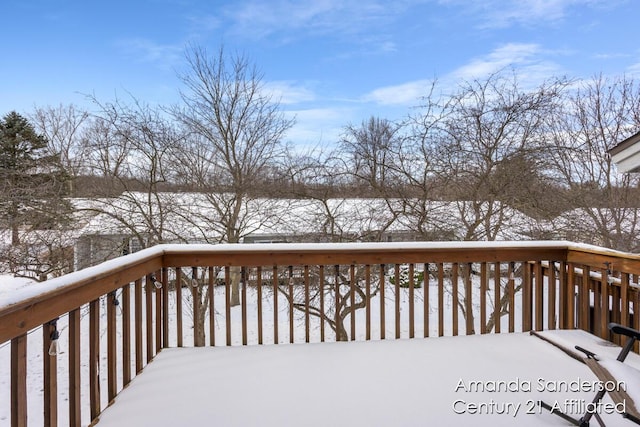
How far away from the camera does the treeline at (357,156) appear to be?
6.80 m

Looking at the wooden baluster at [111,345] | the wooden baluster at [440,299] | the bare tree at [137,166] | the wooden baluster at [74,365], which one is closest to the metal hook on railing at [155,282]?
the wooden baluster at [111,345]

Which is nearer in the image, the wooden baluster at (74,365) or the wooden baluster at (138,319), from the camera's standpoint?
the wooden baluster at (74,365)

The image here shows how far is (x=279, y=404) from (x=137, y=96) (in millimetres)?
6832

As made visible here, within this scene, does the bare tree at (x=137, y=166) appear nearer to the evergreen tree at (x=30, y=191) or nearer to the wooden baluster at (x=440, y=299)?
the evergreen tree at (x=30, y=191)

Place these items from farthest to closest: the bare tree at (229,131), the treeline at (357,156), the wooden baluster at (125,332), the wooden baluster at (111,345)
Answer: the bare tree at (229,131)
the treeline at (357,156)
the wooden baluster at (125,332)
the wooden baluster at (111,345)

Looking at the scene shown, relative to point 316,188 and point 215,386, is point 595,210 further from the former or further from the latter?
point 215,386

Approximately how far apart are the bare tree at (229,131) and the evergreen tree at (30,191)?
2337mm

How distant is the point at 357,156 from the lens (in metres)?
7.12

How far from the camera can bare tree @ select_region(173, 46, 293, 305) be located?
7496 mm

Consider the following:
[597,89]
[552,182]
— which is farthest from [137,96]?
[597,89]

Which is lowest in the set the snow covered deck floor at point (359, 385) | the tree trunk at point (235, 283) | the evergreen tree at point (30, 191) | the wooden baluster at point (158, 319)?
the tree trunk at point (235, 283)

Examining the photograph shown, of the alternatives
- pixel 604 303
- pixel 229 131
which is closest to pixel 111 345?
pixel 604 303

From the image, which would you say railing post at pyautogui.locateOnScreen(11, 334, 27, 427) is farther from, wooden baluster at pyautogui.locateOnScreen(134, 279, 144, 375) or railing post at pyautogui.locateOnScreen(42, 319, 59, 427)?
wooden baluster at pyautogui.locateOnScreen(134, 279, 144, 375)

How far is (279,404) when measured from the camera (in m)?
2.04
